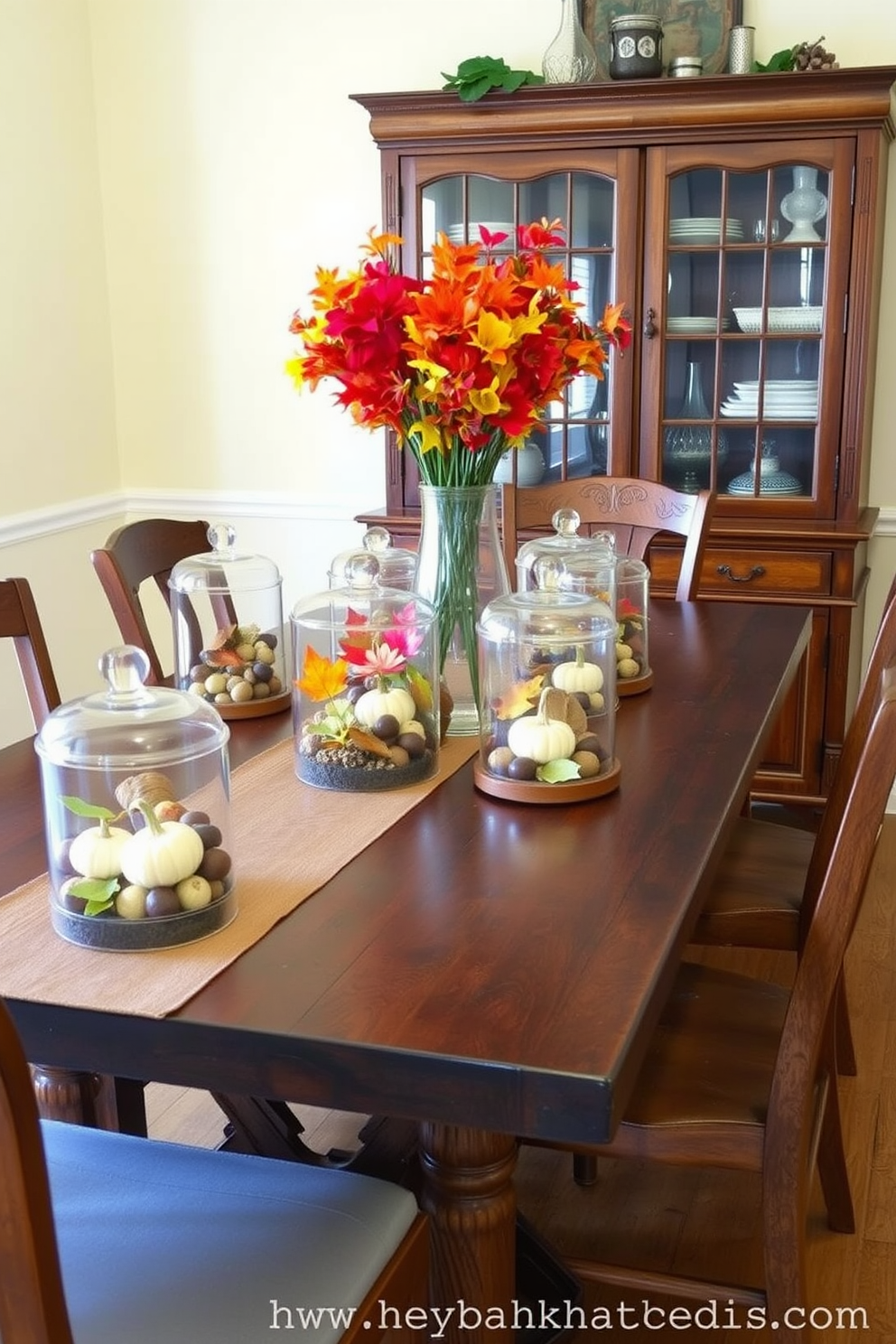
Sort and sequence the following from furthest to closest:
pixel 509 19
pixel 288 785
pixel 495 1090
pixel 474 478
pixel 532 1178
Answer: pixel 509 19 < pixel 532 1178 < pixel 474 478 < pixel 288 785 < pixel 495 1090

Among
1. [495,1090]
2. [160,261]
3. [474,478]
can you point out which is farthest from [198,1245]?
[160,261]

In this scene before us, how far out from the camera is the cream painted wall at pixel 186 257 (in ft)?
11.8

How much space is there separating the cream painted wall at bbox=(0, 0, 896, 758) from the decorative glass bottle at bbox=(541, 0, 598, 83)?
0.71ft

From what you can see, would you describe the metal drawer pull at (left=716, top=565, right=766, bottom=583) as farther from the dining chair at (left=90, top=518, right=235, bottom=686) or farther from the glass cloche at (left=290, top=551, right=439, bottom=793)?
the glass cloche at (left=290, top=551, right=439, bottom=793)

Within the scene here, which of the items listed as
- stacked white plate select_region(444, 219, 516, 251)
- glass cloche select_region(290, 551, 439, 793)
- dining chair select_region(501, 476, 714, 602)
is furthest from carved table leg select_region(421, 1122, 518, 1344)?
stacked white plate select_region(444, 219, 516, 251)

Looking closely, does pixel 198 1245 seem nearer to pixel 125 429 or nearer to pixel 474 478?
pixel 474 478

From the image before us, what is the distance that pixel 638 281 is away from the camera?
3.28 meters

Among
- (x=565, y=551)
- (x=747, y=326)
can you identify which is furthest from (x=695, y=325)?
(x=565, y=551)

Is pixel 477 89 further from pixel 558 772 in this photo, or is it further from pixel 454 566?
pixel 558 772

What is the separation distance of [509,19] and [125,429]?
Result: 1634 mm

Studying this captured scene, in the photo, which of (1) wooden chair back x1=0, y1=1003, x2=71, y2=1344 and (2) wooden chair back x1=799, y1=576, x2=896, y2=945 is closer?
(1) wooden chair back x1=0, y1=1003, x2=71, y2=1344

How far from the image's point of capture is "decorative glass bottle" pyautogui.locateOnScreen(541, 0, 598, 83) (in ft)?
10.8

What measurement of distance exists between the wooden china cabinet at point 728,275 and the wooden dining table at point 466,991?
67.2 inches

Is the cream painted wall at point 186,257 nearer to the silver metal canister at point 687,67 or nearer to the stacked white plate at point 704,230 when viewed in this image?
the silver metal canister at point 687,67
